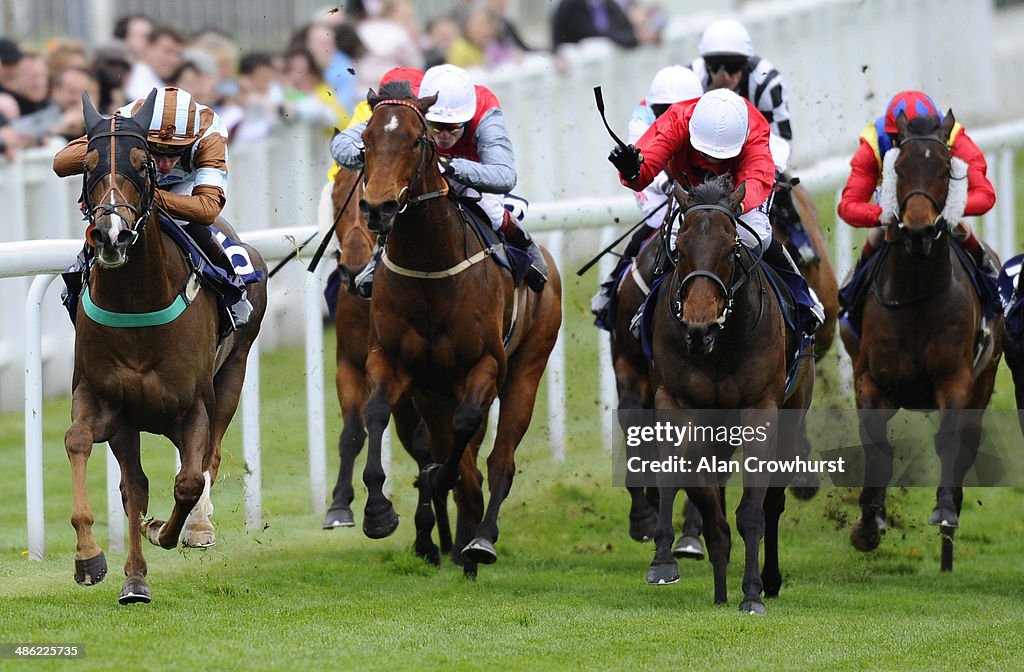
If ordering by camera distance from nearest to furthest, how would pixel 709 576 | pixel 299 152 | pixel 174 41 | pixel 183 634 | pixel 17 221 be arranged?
1. pixel 183 634
2. pixel 709 576
3. pixel 17 221
4. pixel 174 41
5. pixel 299 152

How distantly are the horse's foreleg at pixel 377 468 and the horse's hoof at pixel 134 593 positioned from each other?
1.06 metres

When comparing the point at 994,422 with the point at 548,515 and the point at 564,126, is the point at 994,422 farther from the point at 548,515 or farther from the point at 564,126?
the point at 564,126

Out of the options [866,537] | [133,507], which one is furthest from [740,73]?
[133,507]

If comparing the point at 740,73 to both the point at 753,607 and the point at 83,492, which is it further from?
the point at 83,492

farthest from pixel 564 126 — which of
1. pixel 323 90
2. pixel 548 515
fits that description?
pixel 548 515

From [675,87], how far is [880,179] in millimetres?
1061

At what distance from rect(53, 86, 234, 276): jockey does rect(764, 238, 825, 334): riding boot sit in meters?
2.30

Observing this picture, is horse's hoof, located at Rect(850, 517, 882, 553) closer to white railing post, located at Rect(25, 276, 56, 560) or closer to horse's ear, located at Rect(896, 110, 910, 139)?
horse's ear, located at Rect(896, 110, 910, 139)

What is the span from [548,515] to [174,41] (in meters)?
4.75

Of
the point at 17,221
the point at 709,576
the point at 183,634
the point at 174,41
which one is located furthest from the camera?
the point at 174,41

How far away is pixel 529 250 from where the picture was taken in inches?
332

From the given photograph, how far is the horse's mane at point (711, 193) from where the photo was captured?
23.0ft

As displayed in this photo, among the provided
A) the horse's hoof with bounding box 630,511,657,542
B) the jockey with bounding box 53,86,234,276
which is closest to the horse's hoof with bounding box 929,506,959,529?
the horse's hoof with bounding box 630,511,657,542

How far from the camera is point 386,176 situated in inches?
278
